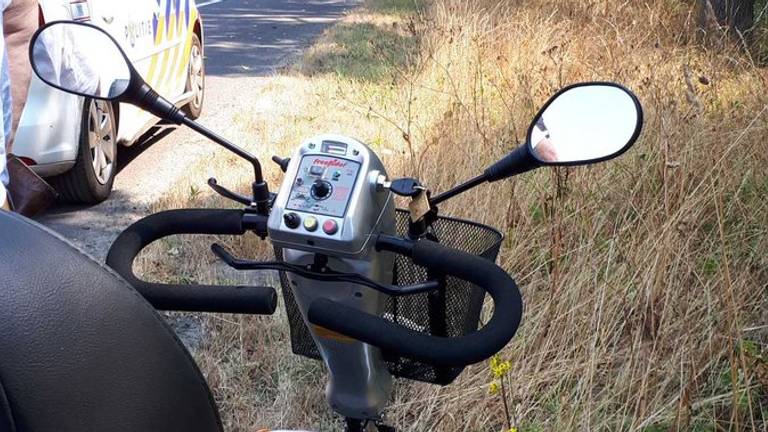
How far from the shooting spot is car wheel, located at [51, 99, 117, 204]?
4.73 meters

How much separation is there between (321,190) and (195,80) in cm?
651

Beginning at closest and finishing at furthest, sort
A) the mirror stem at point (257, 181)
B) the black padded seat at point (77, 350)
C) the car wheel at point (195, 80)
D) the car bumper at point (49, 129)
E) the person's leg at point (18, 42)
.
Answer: the black padded seat at point (77, 350) < the mirror stem at point (257, 181) < the person's leg at point (18, 42) < the car bumper at point (49, 129) < the car wheel at point (195, 80)

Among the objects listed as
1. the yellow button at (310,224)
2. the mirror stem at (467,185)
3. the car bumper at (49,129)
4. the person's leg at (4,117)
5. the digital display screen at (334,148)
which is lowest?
the car bumper at (49,129)

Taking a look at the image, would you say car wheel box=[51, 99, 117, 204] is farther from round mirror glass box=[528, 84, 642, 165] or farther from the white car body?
round mirror glass box=[528, 84, 642, 165]

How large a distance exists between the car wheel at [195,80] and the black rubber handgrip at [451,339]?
20.7 feet

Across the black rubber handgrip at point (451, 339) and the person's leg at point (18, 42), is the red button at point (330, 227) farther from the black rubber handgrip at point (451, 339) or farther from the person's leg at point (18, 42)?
the person's leg at point (18, 42)

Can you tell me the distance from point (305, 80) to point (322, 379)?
537 centimetres

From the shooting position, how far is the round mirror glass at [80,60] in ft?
4.50

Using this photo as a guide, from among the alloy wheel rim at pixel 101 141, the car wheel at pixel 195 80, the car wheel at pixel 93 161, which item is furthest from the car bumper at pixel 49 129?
the car wheel at pixel 195 80

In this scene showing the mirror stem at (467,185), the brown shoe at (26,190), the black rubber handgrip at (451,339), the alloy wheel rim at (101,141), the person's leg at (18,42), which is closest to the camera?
the black rubber handgrip at (451,339)

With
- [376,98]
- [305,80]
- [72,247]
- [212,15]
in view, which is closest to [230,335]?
[72,247]

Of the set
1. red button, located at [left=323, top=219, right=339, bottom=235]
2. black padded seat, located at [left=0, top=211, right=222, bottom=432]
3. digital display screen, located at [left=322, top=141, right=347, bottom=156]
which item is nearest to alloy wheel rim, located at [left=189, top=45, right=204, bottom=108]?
digital display screen, located at [left=322, top=141, right=347, bottom=156]

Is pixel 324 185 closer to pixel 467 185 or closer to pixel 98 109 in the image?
pixel 467 185

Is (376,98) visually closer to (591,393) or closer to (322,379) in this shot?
(322,379)
